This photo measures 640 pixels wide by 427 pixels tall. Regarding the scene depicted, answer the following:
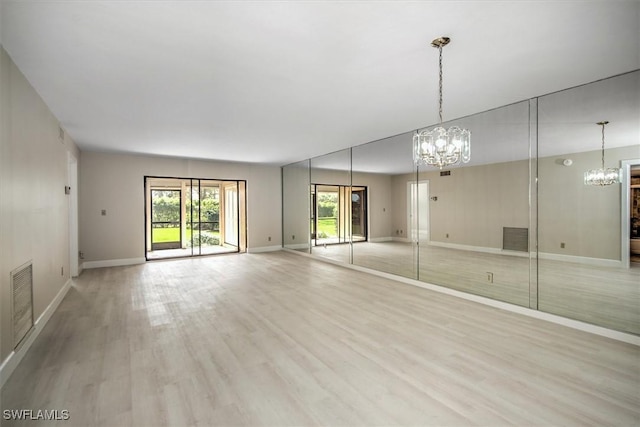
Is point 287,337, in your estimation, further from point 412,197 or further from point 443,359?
point 412,197

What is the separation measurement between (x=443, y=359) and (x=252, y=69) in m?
3.32

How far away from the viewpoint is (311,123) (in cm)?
492

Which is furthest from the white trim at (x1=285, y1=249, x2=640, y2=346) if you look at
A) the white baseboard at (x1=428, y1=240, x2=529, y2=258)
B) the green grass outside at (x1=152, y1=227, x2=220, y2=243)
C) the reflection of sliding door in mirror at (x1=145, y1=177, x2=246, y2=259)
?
the green grass outside at (x1=152, y1=227, x2=220, y2=243)

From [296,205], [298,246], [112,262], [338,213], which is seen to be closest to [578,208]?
[338,213]

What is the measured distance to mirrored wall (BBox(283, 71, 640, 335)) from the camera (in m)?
3.24

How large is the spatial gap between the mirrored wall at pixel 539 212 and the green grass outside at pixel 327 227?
7.13ft

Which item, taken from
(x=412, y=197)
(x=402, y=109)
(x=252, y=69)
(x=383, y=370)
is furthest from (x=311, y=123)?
(x=383, y=370)

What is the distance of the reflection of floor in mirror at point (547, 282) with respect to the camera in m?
3.21

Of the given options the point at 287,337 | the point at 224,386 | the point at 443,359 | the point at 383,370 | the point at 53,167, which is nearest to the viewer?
the point at 224,386

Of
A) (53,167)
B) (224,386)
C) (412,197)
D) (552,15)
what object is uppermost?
(552,15)

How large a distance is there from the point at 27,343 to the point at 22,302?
0.42 m

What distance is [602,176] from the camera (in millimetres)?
3367

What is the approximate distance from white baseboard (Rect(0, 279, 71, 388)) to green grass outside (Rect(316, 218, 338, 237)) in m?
5.57

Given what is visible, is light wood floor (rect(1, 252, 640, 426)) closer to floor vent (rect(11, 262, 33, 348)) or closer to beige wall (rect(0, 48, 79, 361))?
floor vent (rect(11, 262, 33, 348))
